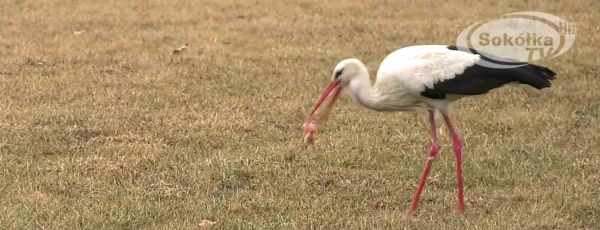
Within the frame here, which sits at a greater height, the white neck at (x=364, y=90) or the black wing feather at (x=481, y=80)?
the black wing feather at (x=481, y=80)

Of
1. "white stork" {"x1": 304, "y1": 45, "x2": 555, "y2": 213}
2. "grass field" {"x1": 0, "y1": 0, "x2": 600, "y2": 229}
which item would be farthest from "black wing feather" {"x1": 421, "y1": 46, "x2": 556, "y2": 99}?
"grass field" {"x1": 0, "y1": 0, "x2": 600, "y2": 229}

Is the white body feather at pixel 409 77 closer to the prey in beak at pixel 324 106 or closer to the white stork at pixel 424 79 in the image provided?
the white stork at pixel 424 79

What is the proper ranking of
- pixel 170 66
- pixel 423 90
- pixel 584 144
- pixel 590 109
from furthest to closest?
1. pixel 170 66
2. pixel 590 109
3. pixel 584 144
4. pixel 423 90

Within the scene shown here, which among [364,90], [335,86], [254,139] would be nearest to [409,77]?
[364,90]

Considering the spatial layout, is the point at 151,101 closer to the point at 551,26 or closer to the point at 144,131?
the point at 144,131

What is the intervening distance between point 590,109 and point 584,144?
3.19 ft

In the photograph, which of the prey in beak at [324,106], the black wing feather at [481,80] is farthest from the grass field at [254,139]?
the black wing feather at [481,80]

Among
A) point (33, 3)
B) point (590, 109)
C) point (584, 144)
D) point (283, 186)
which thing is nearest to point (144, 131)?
point (283, 186)

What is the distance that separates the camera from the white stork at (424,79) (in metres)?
4.16

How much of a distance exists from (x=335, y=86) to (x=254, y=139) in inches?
52.8

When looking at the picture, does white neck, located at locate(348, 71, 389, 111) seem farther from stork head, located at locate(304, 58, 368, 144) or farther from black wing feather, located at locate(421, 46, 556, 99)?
black wing feather, located at locate(421, 46, 556, 99)

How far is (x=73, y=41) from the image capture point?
27.7ft

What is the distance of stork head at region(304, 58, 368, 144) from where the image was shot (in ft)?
13.8

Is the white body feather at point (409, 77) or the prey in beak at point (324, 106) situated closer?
the white body feather at point (409, 77)
